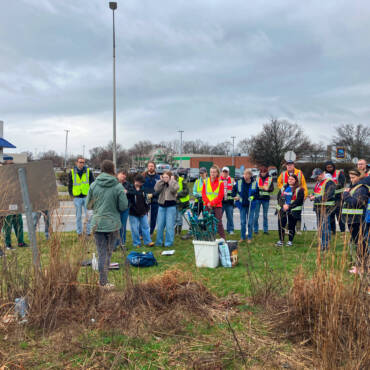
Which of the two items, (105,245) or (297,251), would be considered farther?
(297,251)

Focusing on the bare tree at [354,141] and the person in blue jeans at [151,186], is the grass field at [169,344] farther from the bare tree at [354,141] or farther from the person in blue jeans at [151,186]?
the bare tree at [354,141]

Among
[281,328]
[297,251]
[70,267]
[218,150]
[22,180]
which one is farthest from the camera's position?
[218,150]

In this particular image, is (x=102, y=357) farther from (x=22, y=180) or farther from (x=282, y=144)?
(x=282, y=144)

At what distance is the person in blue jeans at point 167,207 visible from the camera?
8.72m

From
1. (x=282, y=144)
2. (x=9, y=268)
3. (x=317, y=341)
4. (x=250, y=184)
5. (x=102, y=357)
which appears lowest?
(x=102, y=357)

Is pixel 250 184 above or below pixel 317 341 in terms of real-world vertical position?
above

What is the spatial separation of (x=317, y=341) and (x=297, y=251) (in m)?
4.73

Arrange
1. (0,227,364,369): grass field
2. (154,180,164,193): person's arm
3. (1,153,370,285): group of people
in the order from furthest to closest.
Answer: (154,180,164,193): person's arm
(1,153,370,285): group of people
(0,227,364,369): grass field

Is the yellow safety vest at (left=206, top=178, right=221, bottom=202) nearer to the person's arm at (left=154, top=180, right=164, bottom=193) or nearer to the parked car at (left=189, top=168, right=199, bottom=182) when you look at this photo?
the person's arm at (left=154, top=180, right=164, bottom=193)

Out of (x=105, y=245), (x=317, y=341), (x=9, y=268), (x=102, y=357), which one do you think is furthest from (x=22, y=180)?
(x=317, y=341)

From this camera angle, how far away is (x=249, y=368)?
3.15 m

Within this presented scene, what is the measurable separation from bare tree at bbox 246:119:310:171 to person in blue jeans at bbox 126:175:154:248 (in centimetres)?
4017

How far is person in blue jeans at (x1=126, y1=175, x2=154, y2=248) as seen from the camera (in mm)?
8758

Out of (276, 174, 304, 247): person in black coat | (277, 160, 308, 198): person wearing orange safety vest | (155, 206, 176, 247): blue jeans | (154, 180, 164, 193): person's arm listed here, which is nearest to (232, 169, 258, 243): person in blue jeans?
(277, 160, 308, 198): person wearing orange safety vest
